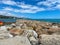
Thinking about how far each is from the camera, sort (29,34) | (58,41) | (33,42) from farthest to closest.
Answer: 1. (29,34)
2. (33,42)
3. (58,41)

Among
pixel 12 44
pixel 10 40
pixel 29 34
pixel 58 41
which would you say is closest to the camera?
pixel 12 44

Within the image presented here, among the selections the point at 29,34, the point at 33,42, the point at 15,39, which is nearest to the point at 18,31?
the point at 29,34

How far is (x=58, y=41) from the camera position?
11.3 ft

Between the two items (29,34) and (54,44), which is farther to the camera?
(29,34)

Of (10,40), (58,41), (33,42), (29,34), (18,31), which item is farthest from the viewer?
(18,31)

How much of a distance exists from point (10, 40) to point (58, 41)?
1258 mm

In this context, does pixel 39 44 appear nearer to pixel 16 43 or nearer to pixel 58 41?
pixel 58 41

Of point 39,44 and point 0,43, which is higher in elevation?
point 0,43

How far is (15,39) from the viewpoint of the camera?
3.19 metres

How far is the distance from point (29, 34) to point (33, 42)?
0.68m

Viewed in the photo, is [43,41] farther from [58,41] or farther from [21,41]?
[21,41]

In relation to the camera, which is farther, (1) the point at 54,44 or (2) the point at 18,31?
(2) the point at 18,31

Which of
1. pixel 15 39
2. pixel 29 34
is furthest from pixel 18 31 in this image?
pixel 15 39

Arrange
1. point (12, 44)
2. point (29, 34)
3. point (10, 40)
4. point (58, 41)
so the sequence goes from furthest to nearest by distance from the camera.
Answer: point (29, 34) → point (58, 41) → point (10, 40) → point (12, 44)
